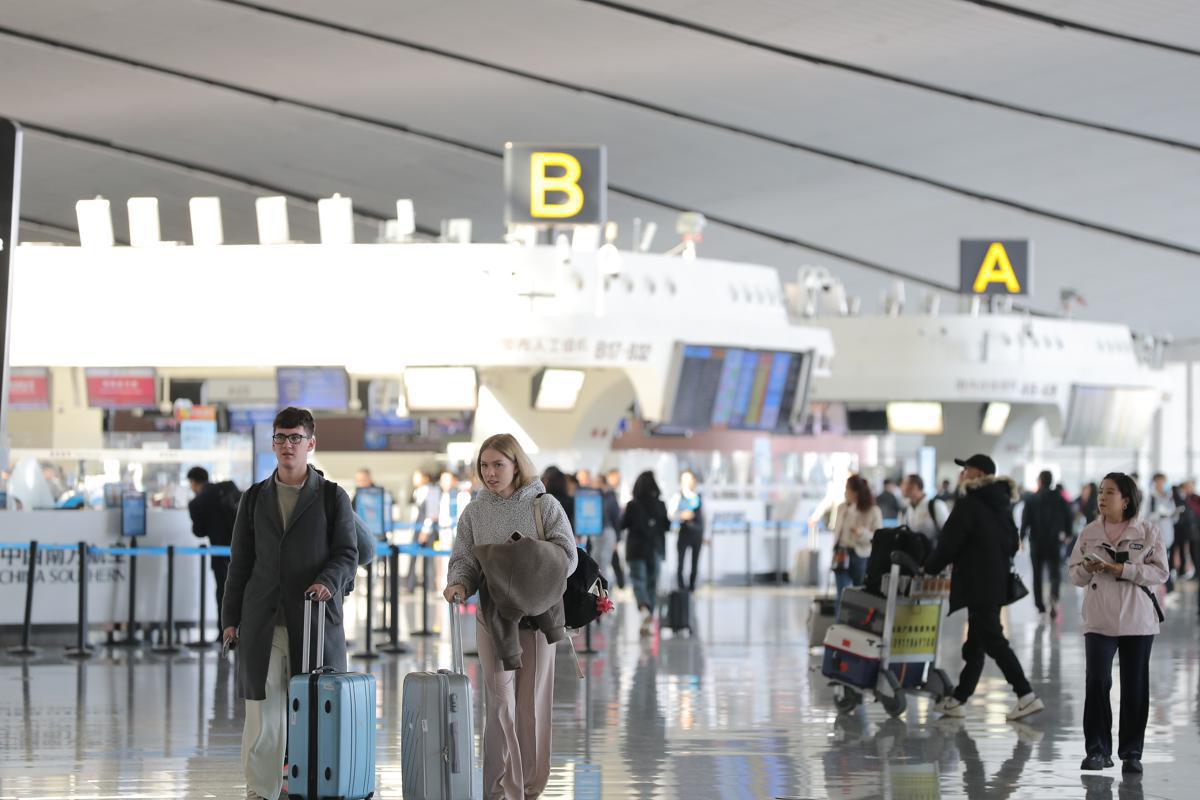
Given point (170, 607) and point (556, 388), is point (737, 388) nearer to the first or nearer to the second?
point (556, 388)

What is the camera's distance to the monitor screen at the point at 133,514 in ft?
50.0

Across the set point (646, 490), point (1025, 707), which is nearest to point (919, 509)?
point (646, 490)

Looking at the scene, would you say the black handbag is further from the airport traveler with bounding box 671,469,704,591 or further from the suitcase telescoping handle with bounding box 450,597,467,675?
the airport traveler with bounding box 671,469,704,591

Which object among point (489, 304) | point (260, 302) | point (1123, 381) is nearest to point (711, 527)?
point (489, 304)

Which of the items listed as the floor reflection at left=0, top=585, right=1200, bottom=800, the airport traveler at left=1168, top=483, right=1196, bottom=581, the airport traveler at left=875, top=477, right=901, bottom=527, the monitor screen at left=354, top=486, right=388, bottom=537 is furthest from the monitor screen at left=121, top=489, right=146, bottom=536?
the airport traveler at left=1168, top=483, right=1196, bottom=581

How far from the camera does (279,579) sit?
6.88 meters

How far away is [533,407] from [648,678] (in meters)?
12.5

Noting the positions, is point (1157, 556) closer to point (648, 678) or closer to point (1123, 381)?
point (648, 678)

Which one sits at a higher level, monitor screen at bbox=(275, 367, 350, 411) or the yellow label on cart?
monitor screen at bbox=(275, 367, 350, 411)

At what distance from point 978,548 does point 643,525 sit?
763 cm

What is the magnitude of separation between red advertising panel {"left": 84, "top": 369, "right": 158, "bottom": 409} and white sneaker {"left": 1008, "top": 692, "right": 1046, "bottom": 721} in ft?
49.1

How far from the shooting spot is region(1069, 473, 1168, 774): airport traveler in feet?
27.3

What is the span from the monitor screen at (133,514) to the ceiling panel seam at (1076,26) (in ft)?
57.9

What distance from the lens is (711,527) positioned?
1082 inches
